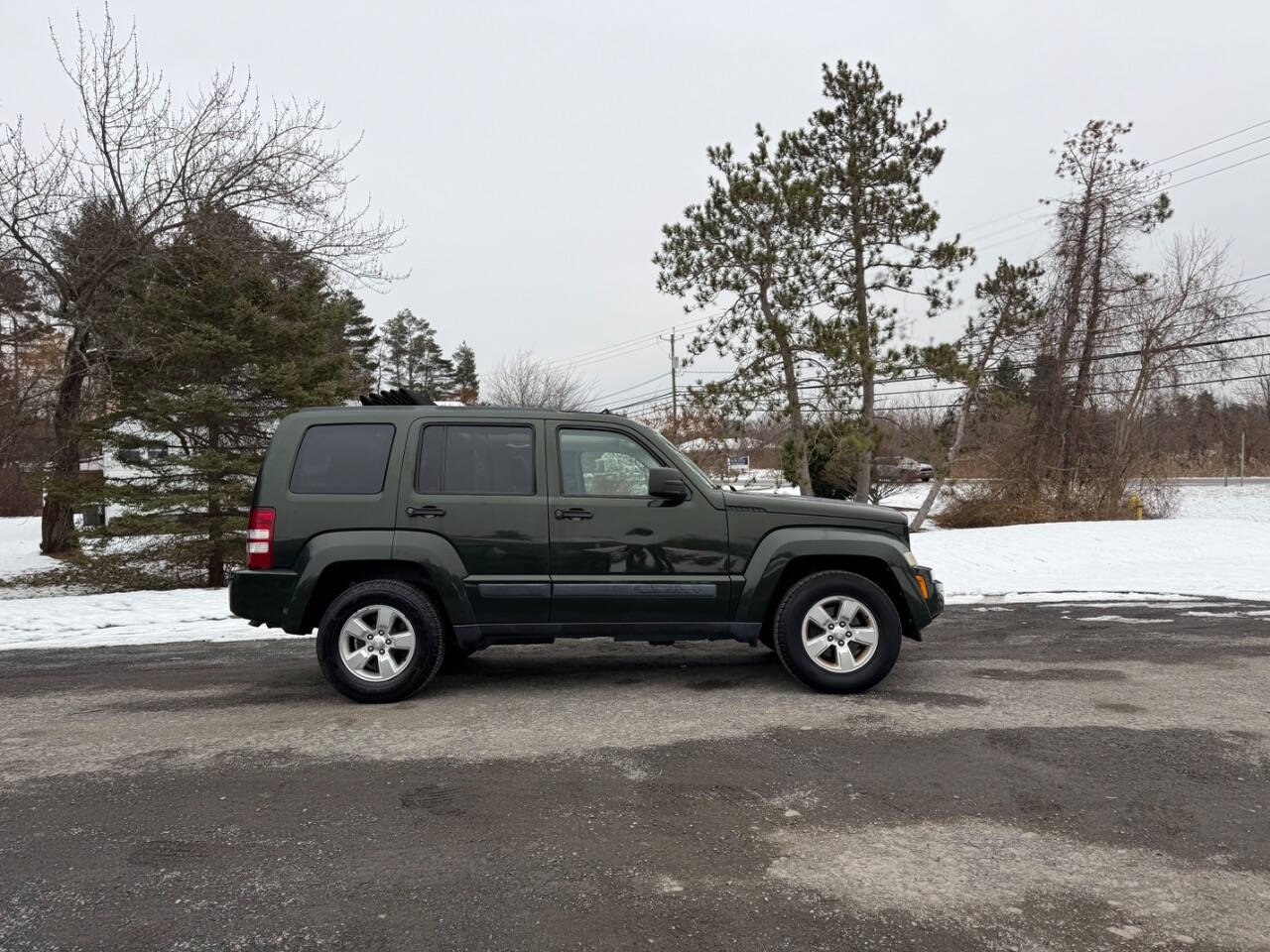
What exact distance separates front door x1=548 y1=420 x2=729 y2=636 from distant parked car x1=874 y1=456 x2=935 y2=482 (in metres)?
16.5

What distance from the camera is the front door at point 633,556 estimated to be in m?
5.33

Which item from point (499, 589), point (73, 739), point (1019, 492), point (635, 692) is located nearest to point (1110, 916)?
point (635, 692)

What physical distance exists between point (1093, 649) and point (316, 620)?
19.6 feet

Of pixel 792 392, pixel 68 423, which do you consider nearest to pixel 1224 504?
pixel 792 392

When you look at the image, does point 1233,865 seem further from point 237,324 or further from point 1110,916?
point 237,324

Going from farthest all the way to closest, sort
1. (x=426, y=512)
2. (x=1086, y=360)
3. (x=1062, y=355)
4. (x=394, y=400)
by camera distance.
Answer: (x=1062, y=355), (x=1086, y=360), (x=394, y=400), (x=426, y=512)

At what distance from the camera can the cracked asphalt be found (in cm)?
272

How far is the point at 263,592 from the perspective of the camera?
5250 mm

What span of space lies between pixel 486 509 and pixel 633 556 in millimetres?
992

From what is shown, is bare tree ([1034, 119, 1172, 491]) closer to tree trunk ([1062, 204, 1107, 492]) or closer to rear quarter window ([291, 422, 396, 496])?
tree trunk ([1062, 204, 1107, 492])

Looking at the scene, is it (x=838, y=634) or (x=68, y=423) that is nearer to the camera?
(x=838, y=634)

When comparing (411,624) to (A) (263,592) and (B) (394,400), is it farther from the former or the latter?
(B) (394,400)

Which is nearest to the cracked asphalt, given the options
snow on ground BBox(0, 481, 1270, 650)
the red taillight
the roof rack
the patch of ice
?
the red taillight

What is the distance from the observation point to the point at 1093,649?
268 inches
